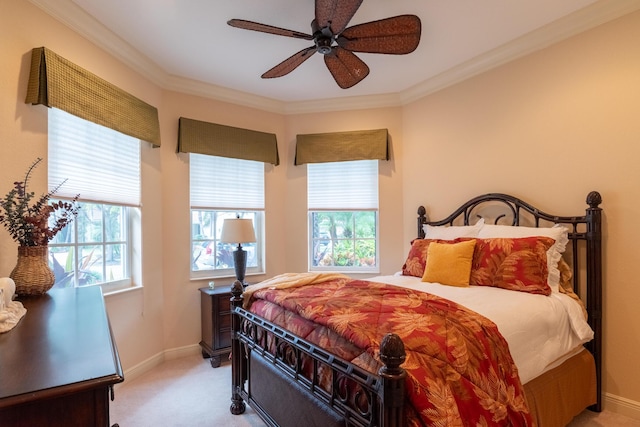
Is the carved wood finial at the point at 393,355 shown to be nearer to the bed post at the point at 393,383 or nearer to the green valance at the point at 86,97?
the bed post at the point at 393,383

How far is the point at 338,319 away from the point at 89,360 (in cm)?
96

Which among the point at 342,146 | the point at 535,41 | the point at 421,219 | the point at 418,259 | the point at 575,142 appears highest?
the point at 535,41

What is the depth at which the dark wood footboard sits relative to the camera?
1.12 meters

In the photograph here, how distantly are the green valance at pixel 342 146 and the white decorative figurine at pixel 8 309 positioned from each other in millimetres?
3000

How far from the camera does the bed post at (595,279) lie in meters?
2.34

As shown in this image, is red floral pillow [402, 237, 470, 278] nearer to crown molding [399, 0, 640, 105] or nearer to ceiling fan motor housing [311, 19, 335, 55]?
crown molding [399, 0, 640, 105]

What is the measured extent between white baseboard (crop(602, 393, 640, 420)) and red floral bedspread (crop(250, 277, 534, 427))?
1470mm

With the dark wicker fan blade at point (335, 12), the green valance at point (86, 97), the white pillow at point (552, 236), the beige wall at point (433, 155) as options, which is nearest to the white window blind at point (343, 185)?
the beige wall at point (433, 155)

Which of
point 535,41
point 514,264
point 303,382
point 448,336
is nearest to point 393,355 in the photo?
point 448,336

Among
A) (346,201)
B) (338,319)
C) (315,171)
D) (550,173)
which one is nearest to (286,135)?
(315,171)

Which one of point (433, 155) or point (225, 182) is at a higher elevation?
point (433, 155)

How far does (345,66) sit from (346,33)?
0.40 metres

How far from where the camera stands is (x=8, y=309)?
1251 mm

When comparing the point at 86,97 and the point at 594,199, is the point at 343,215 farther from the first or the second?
the point at 86,97
